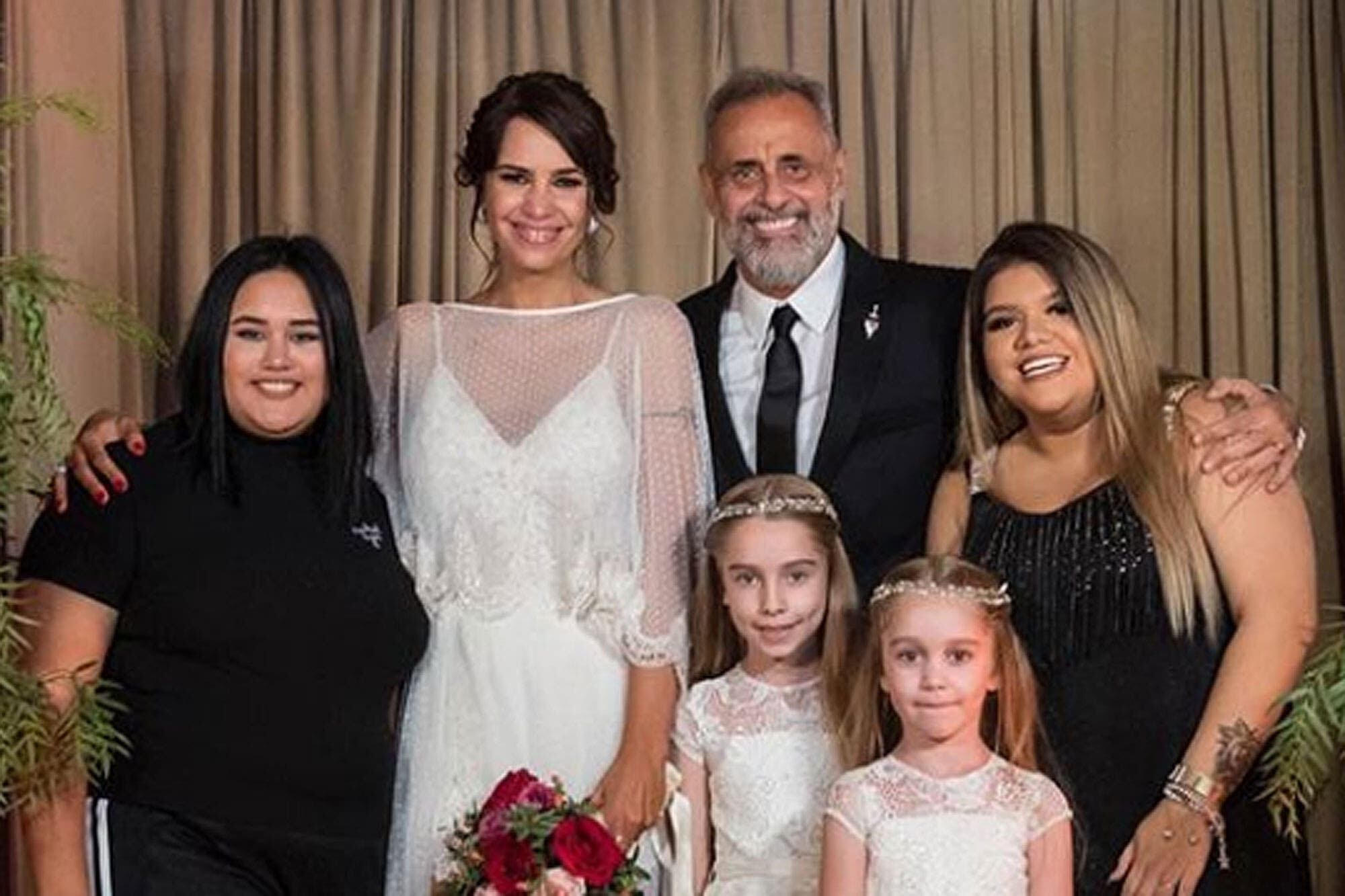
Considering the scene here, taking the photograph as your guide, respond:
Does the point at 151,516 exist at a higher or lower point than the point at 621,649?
higher

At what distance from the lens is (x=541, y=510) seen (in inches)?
136

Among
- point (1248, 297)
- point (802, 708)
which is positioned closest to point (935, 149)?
point (1248, 297)

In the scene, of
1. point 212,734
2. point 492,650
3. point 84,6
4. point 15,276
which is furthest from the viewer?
point 84,6

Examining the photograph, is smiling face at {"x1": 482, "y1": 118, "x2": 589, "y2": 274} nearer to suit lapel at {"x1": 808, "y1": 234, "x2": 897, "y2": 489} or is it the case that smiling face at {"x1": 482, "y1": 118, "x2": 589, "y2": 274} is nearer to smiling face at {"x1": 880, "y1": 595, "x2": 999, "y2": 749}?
suit lapel at {"x1": 808, "y1": 234, "x2": 897, "y2": 489}

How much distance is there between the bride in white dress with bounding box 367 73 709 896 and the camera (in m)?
3.45

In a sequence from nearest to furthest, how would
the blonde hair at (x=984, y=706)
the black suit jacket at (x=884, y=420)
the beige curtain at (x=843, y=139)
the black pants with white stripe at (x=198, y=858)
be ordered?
the black pants with white stripe at (x=198, y=858), the blonde hair at (x=984, y=706), the black suit jacket at (x=884, y=420), the beige curtain at (x=843, y=139)

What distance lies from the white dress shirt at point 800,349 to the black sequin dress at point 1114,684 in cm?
56

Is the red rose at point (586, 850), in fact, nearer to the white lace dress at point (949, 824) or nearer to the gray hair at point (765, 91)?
the white lace dress at point (949, 824)

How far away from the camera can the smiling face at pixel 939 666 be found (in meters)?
3.21

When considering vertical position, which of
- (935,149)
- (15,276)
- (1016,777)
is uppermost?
(935,149)

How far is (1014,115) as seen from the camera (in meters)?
4.68

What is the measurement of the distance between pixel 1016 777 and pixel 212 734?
3.71 feet

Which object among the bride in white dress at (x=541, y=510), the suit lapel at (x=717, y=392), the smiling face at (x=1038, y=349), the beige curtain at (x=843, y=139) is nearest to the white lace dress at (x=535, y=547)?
the bride in white dress at (x=541, y=510)

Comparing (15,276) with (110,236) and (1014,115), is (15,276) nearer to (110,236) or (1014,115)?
(110,236)
